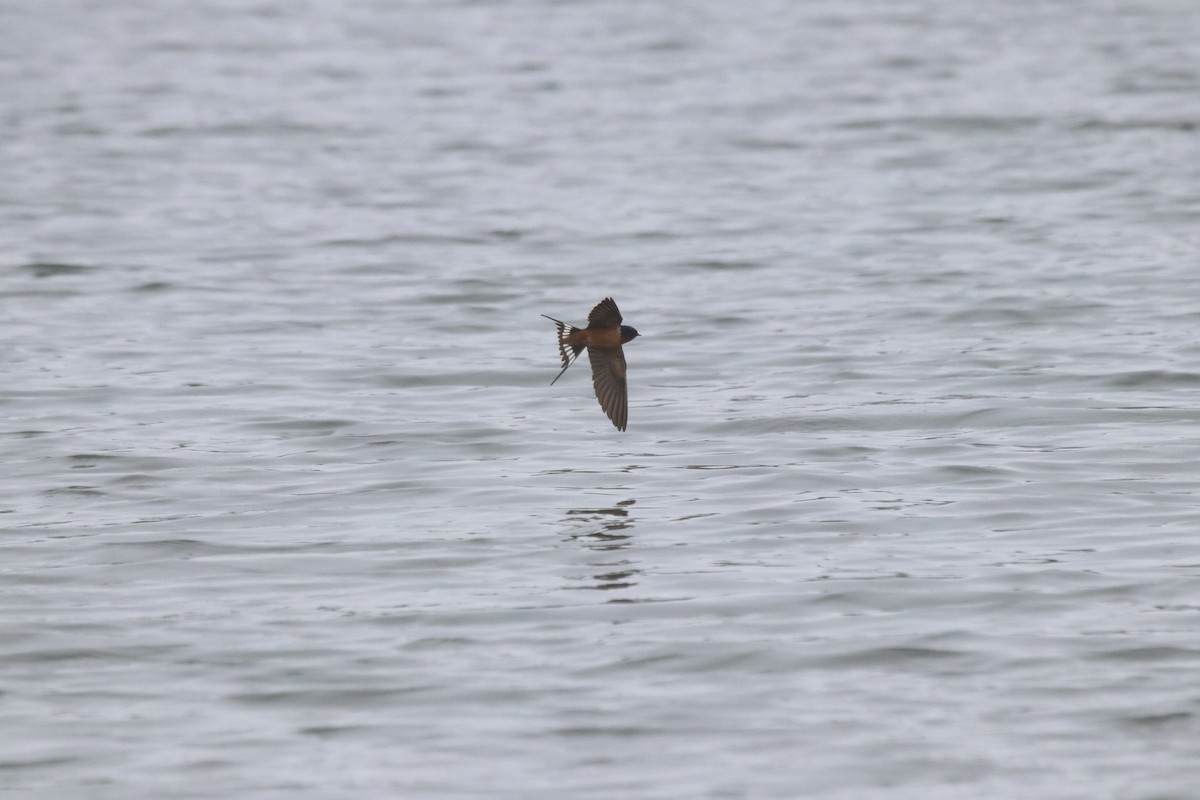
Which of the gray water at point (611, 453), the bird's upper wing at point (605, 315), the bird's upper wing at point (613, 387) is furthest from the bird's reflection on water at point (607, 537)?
the bird's upper wing at point (605, 315)

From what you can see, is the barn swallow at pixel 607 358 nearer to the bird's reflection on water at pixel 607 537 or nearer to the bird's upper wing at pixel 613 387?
the bird's upper wing at pixel 613 387

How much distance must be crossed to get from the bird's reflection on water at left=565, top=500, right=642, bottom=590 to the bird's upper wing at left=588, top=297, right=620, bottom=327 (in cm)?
70

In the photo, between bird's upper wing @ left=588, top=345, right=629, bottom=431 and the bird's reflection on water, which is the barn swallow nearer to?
bird's upper wing @ left=588, top=345, right=629, bottom=431

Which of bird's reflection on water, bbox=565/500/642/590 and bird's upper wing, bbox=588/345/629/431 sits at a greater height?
bird's upper wing, bbox=588/345/629/431

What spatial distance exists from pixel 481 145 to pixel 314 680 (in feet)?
44.6

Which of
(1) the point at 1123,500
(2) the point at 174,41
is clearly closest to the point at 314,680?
(1) the point at 1123,500

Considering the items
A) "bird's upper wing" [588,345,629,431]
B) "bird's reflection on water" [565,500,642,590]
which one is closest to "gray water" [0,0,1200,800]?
"bird's reflection on water" [565,500,642,590]

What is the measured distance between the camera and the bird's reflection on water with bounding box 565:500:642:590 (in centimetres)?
704

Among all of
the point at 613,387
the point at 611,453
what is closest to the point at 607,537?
the point at 613,387

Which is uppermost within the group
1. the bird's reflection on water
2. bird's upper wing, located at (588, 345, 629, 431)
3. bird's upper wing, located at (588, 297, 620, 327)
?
bird's upper wing, located at (588, 297, 620, 327)

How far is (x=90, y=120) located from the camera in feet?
68.7

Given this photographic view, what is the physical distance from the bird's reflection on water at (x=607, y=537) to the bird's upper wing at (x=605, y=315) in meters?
0.70

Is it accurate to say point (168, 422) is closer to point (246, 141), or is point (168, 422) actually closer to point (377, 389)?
point (377, 389)

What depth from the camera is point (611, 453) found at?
29.3ft
